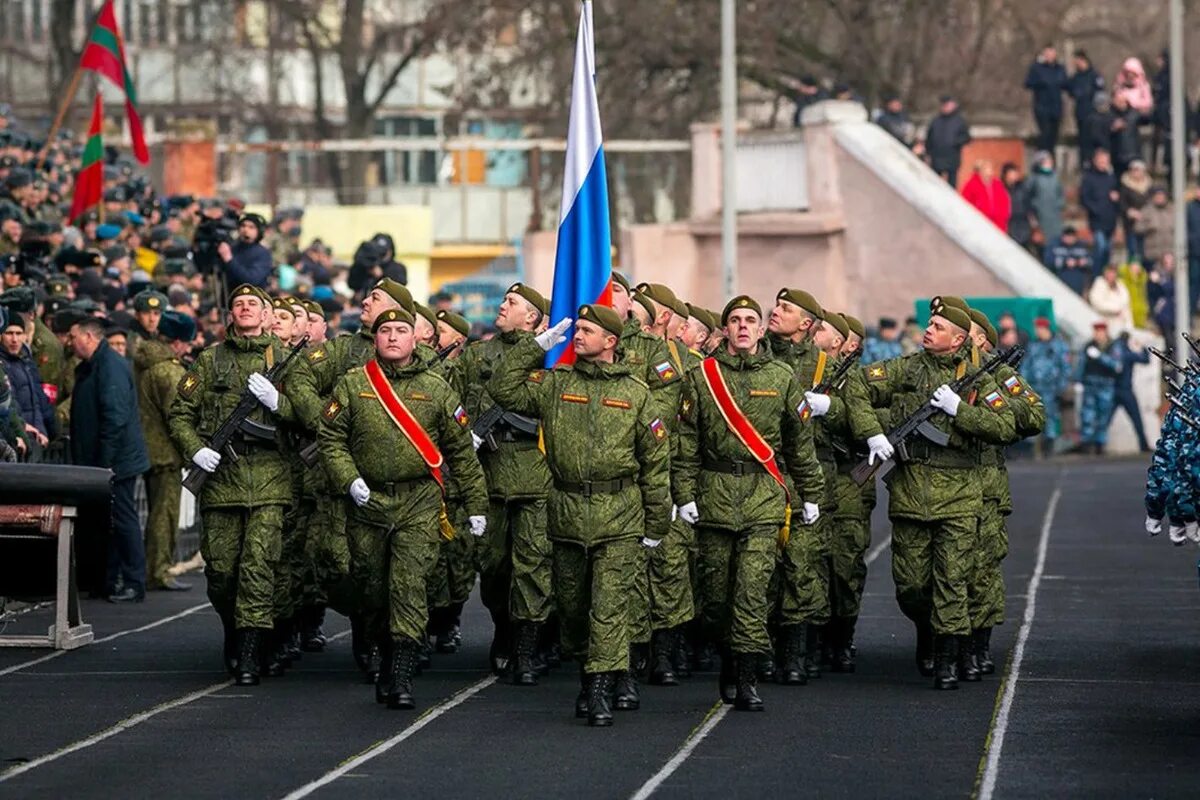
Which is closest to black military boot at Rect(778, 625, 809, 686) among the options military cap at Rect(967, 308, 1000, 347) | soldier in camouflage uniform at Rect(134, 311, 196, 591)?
military cap at Rect(967, 308, 1000, 347)

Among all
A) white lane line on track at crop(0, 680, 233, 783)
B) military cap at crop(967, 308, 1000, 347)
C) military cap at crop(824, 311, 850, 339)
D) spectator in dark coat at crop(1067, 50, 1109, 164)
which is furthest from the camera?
spectator in dark coat at crop(1067, 50, 1109, 164)

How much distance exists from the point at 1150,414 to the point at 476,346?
2175cm

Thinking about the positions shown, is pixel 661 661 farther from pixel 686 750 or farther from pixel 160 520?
pixel 160 520

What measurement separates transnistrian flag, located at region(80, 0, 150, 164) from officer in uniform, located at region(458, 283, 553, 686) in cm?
1283

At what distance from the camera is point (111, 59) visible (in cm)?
2906

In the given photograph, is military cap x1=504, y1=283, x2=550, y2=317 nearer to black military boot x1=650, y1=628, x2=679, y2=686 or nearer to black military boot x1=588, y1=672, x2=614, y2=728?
black military boot x1=650, y1=628, x2=679, y2=686

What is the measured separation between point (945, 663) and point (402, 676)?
282 cm

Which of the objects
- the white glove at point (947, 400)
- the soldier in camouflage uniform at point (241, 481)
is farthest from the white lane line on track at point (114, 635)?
the white glove at point (947, 400)

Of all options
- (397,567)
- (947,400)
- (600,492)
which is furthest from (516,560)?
(947,400)

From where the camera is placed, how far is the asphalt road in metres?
12.6

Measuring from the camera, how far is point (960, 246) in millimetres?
39406

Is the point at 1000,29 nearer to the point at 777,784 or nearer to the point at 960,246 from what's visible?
the point at 960,246

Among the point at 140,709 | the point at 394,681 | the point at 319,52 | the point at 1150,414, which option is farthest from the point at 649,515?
the point at 319,52

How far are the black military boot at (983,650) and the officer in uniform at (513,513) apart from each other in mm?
2225
